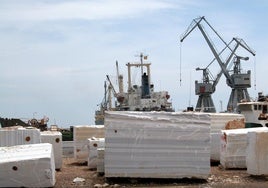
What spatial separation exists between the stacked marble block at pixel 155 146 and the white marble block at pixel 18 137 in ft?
11.1

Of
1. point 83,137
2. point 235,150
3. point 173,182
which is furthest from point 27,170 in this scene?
point 83,137

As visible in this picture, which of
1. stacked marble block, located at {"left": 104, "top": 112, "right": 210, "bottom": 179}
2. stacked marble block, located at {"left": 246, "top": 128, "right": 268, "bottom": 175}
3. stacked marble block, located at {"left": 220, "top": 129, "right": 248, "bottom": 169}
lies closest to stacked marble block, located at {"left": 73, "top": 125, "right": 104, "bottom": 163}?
stacked marble block, located at {"left": 220, "top": 129, "right": 248, "bottom": 169}

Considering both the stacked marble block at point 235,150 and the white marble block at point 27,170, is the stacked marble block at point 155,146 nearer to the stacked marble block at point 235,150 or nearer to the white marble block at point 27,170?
the white marble block at point 27,170

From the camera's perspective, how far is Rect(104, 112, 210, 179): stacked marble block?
1183cm

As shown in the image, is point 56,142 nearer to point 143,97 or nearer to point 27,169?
point 27,169

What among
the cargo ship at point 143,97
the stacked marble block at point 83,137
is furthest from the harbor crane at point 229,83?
the stacked marble block at point 83,137

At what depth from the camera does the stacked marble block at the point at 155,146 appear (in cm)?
1183

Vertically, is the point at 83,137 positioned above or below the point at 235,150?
above

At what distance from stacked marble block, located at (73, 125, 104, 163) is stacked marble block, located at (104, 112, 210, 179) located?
681cm

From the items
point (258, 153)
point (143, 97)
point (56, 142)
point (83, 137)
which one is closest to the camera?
point (258, 153)

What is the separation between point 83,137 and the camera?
18891 mm

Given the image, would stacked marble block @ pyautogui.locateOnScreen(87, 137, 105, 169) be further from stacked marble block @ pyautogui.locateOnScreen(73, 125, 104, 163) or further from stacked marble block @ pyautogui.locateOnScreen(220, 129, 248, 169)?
stacked marble block @ pyautogui.locateOnScreen(220, 129, 248, 169)

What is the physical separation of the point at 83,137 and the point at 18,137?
183 inches

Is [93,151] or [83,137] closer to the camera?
[93,151]
